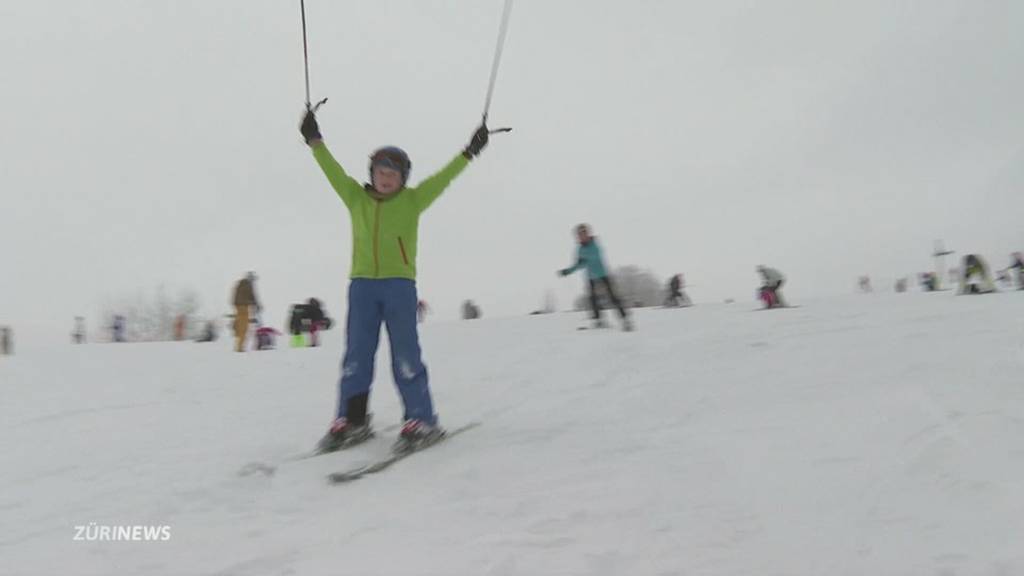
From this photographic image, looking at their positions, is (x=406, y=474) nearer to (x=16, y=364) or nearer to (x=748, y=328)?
(x=748, y=328)

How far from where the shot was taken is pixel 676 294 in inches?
943

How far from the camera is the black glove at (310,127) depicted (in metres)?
4.46

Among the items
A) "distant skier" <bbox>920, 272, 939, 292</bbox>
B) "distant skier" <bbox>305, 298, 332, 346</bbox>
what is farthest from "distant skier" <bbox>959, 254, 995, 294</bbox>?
"distant skier" <bbox>305, 298, 332, 346</bbox>

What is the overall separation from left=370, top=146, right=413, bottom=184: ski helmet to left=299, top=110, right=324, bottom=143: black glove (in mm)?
409

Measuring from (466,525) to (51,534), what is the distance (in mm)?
2013

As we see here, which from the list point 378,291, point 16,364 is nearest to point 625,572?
point 378,291

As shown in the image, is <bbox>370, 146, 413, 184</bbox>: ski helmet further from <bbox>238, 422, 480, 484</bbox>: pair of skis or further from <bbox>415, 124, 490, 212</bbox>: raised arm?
<bbox>238, 422, 480, 484</bbox>: pair of skis

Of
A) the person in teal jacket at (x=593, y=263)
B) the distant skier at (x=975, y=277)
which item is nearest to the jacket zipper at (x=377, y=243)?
the person in teal jacket at (x=593, y=263)

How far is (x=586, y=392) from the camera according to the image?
5.83 meters

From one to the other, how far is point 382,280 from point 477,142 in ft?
3.82

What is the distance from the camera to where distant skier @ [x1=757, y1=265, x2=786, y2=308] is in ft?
52.0

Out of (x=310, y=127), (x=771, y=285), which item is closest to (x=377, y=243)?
(x=310, y=127)

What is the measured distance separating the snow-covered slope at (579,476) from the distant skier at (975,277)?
11765 millimetres

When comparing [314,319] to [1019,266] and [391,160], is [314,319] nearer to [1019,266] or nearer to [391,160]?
[391,160]
